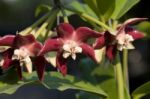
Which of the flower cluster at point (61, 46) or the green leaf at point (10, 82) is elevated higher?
the flower cluster at point (61, 46)

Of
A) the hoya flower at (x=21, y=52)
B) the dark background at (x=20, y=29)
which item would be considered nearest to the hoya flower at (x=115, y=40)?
the hoya flower at (x=21, y=52)

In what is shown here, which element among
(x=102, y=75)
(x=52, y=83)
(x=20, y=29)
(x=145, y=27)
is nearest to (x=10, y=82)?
(x=52, y=83)

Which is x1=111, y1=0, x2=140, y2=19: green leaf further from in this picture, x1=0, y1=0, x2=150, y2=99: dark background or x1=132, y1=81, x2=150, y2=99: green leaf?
x1=0, y1=0, x2=150, y2=99: dark background

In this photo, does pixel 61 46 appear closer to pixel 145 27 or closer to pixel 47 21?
pixel 47 21

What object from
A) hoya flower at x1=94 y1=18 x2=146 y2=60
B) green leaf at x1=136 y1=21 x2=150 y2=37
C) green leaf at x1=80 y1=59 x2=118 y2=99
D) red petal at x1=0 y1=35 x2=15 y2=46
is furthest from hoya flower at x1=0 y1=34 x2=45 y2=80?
green leaf at x1=136 y1=21 x2=150 y2=37

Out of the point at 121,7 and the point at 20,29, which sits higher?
the point at 20,29

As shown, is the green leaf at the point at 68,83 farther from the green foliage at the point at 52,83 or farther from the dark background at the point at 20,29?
the dark background at the point at 20,29
